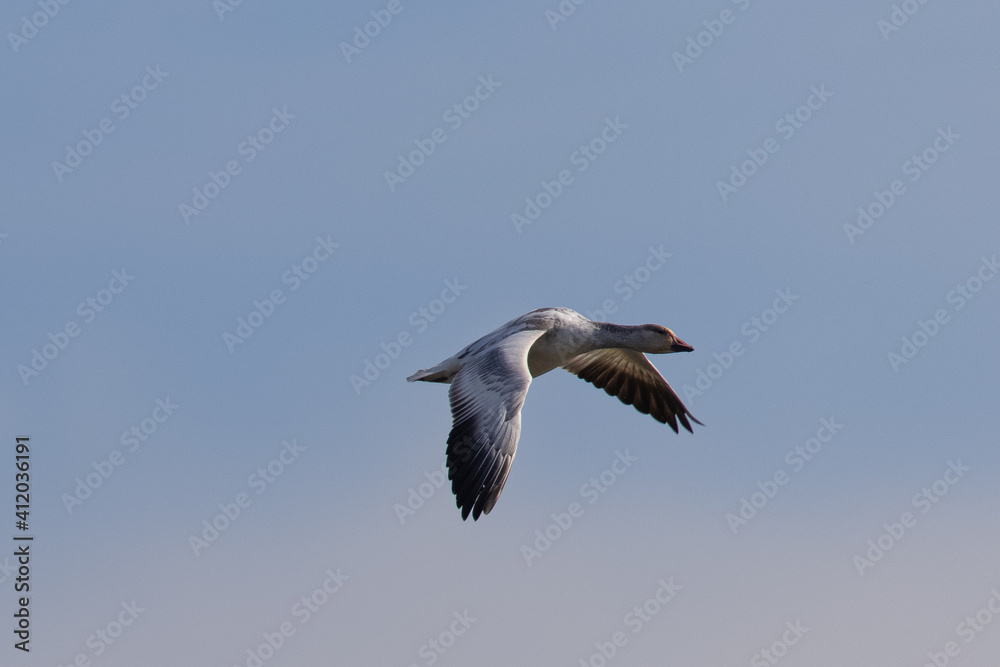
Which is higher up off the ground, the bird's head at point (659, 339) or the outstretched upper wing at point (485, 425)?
the bird's head at point (659, 339)

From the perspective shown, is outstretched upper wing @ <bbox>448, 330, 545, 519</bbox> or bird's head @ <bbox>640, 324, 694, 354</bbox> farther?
bird's head @ <bbox>640, 324, 694, 354</bbox>

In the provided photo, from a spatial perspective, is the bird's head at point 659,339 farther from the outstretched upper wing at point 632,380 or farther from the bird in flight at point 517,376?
the outstretched upper wing at point 632,380

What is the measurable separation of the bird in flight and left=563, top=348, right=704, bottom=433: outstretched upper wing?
0.06 ft

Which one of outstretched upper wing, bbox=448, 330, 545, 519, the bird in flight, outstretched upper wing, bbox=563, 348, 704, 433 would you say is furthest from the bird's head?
outstretched upper wing, bbox=448, 330, 545, 519

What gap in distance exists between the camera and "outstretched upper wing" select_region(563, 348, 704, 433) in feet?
83.7

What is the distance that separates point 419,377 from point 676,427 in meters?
5.92

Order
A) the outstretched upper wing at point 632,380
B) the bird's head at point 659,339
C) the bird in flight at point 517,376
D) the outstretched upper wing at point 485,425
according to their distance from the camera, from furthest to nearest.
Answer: the outstretched upper wing at point 632,380 < the bird's head at point 659,339 < the bird in flight at point 517,376 < the outstretched upper wing at point 485,425

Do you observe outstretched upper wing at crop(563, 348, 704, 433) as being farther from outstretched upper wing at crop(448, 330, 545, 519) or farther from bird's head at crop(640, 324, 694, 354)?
outstretched upper wing at crop(448, 330, 545, 519)

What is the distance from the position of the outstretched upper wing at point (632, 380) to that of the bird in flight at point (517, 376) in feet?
0.06

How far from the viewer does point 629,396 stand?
25828 mm

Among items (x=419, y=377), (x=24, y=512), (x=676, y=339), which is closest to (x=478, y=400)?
(x=419, y=377)

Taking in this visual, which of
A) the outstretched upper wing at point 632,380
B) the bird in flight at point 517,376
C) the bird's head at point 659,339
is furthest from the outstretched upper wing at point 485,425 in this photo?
the outstretched upper wing at point 632,380

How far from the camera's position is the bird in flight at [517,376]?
1808 cm

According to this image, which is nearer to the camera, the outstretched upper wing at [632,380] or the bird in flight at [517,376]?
the bird in flight at [517,376]
